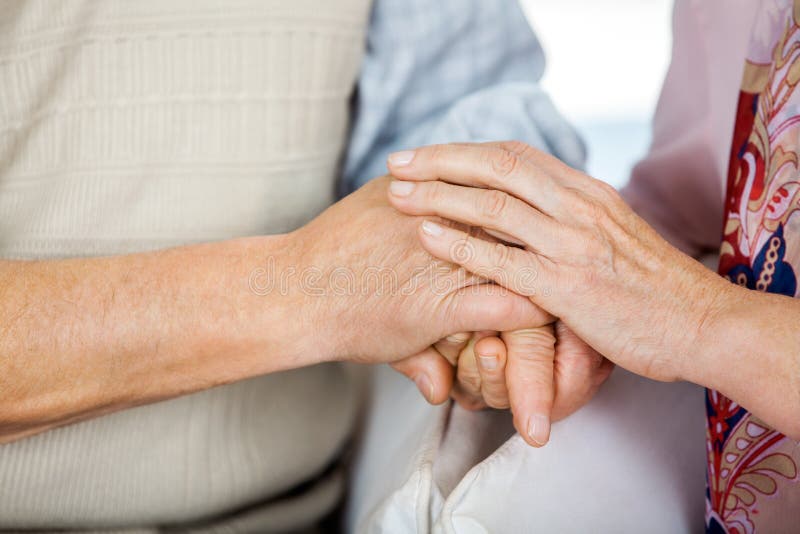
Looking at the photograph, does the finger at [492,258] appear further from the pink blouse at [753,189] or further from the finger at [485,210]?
the pink blouse at [753,189]

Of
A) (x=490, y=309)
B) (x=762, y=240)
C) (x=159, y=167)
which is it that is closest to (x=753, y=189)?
(x=762, y=240)

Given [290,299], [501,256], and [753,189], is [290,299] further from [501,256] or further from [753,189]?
[753,189]

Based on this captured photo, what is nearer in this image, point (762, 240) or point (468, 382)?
point (762, 240)

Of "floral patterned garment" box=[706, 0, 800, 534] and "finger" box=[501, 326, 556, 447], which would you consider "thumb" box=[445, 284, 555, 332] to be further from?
"floral patterned garment" box=[706, 0, 800, 534]

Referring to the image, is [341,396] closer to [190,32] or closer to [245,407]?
[245,407]

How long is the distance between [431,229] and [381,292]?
3.5 inches

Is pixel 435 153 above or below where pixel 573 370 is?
Result: above

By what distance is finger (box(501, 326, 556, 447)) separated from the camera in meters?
0.72

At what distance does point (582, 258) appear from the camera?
709 millimetres

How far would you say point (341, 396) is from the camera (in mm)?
1036

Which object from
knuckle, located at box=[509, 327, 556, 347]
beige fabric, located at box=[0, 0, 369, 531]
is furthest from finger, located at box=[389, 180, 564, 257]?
beige fabric, located at box=[0, 0, 369, 531]

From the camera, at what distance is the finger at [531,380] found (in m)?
0.72

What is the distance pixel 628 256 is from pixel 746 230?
0.12 meters

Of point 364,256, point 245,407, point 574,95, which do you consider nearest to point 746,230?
point 364,256
